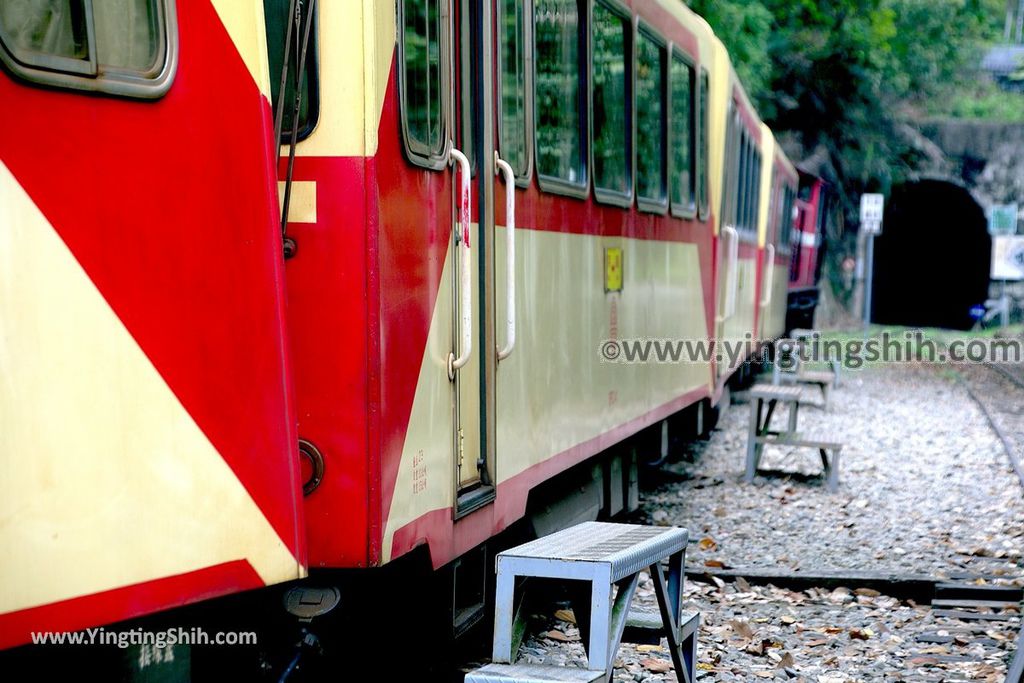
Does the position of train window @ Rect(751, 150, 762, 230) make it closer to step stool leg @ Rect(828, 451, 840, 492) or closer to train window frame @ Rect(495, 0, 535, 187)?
step stool leg @ Rect(828, 451, 840, 492)

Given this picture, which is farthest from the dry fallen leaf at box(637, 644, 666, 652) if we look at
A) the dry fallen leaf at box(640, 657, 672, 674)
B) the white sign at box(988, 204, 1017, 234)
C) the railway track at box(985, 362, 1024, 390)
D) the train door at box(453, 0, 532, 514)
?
the white sign at box(988, 204, 1017, 234)

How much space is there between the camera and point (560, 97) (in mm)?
5723

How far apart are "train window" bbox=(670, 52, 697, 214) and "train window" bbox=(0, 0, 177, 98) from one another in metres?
5.23

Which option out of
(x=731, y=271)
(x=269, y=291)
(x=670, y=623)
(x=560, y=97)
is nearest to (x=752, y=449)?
(x=731, y=271)

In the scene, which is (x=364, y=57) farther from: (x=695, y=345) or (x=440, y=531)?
(x=695, y=345)

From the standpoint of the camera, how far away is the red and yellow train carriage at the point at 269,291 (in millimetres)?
2730

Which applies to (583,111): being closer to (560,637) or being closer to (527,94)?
(527,94)

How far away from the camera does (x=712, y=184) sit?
31.4 feet

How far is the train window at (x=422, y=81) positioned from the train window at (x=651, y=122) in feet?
9.74

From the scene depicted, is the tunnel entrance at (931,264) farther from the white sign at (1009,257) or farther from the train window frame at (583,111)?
the train window frame at (583,111)

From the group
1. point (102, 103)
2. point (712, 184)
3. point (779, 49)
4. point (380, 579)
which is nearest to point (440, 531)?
point (380, 579)

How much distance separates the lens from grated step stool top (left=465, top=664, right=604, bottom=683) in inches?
144

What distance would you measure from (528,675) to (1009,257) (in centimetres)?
3015

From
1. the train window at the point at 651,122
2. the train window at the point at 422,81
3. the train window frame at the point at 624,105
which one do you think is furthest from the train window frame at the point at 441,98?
the train window at the point at 651,122
